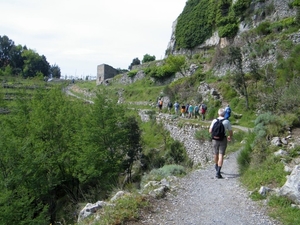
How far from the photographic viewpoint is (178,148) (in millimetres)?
18422

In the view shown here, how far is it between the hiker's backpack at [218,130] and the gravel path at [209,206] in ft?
3.80

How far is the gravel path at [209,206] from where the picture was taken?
16.5ft

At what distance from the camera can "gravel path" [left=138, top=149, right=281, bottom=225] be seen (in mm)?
5016

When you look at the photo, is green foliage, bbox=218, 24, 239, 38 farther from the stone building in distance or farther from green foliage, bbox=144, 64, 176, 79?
the stone building in distance

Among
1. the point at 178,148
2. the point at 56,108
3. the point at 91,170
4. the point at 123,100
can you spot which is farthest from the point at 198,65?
the point at 91,170

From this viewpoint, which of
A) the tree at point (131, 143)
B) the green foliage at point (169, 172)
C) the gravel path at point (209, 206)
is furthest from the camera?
the tree at point (131, 143)

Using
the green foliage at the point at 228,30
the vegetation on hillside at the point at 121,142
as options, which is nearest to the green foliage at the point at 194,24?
the green foliage at the point at 228,30

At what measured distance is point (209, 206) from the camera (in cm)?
565

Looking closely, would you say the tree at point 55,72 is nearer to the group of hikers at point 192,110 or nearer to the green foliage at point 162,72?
the green foliage at point 162,72

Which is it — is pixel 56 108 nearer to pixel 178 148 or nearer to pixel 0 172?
pixel 0 172

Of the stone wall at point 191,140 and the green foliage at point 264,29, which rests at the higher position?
the green foliage at point 264,29

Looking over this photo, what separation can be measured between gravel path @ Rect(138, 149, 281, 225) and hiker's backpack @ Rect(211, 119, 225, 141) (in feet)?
3.80

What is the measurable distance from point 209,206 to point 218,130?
7.49ft

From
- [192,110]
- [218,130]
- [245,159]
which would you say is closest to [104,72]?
[192,110]
